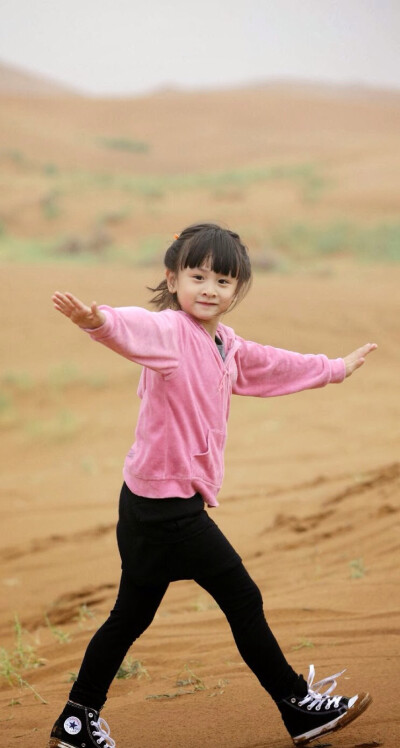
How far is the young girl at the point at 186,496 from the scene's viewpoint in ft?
9.33

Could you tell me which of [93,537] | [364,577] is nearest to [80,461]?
[93,537]

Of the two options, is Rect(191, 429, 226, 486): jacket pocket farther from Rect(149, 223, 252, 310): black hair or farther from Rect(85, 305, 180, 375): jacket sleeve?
Rect(149, 223, 252, 310): black hair

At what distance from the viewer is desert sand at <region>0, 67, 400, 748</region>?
3.56 meters

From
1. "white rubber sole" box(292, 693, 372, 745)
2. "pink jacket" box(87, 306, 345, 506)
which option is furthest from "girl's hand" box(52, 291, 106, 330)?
"white rubber sole" box(292, 693, 372, 745)

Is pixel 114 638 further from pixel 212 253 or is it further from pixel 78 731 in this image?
pixel 212 253

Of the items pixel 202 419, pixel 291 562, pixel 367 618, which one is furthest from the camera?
pixel 291 562

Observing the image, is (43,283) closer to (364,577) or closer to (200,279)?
(364,577)

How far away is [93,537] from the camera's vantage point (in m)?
6.48

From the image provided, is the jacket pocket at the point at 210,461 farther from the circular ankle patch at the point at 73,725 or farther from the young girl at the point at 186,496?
the circular ankle patch at the point at 73,725

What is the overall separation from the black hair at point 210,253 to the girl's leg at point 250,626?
852 millimetres

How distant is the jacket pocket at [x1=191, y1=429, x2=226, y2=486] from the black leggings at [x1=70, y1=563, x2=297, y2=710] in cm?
28

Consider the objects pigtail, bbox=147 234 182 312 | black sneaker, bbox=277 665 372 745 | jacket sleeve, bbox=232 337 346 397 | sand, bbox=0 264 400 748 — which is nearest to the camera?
black sneaker, bbox=277 665 372 745

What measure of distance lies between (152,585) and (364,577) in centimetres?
241

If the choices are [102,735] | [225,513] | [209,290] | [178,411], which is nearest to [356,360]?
[209,290]
